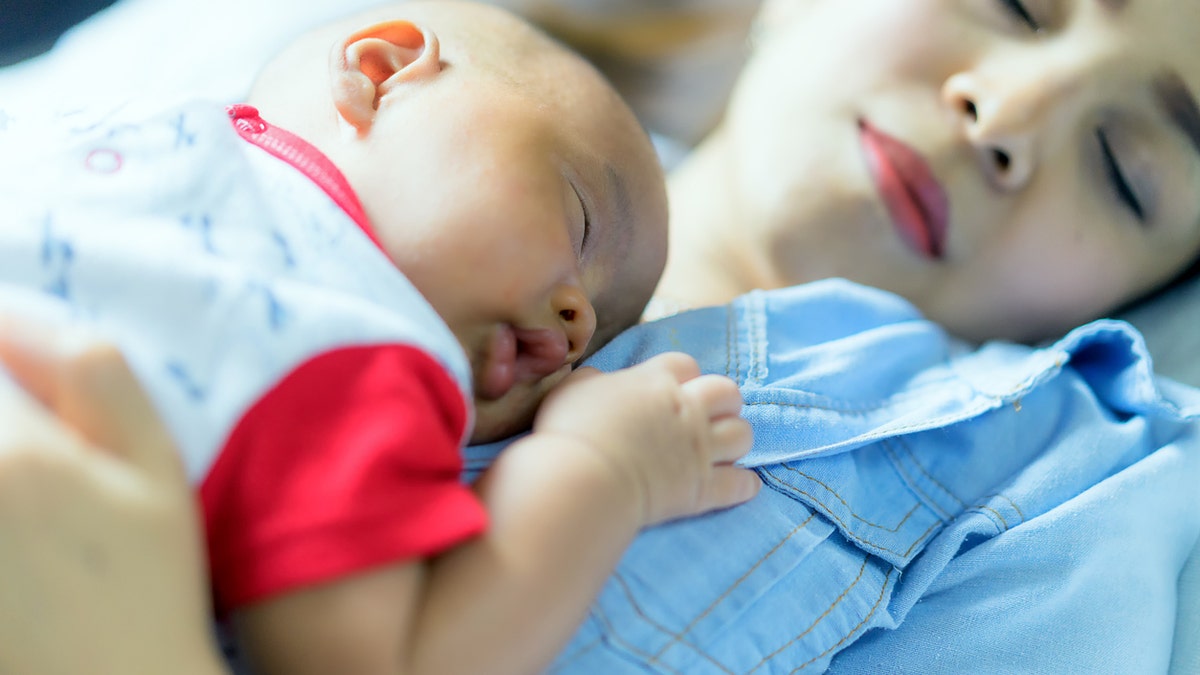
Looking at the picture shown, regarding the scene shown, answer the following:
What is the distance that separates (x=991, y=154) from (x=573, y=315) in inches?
28.2

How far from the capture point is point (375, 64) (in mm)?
904

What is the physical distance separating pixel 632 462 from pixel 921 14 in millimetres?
898

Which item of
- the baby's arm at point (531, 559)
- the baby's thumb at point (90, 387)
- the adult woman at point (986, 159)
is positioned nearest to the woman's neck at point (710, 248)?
the adult woman at point (986, 159)

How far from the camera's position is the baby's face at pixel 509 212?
0.78 metres

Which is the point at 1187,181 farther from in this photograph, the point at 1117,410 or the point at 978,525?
the point at 978,525

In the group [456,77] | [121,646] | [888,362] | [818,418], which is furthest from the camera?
[888,362]

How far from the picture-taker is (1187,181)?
131 centimetres

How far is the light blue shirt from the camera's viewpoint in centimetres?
87

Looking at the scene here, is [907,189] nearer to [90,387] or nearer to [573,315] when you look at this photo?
[573,315]

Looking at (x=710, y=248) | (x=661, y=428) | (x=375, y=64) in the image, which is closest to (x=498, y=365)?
(x=661, y=428)

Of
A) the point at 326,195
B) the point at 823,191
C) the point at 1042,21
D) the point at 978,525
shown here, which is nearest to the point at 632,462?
the point at 326,195

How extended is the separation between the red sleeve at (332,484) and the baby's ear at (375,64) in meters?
0.29

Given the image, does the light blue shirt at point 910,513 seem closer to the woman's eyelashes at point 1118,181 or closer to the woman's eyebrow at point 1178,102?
the woman's eyelashes at point 1118,181

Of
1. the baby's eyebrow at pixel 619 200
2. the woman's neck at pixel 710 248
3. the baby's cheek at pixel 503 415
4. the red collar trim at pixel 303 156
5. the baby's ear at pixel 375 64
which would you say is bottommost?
the woman's neck at pixel 710 248
